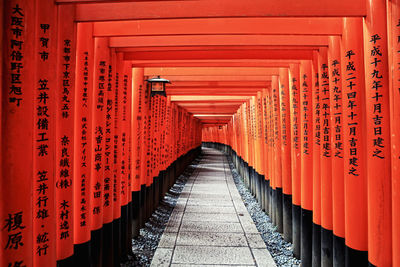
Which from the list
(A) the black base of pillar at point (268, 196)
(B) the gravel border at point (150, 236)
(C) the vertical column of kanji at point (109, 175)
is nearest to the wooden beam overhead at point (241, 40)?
(C) the vertical column of kanji at point (109, 175)

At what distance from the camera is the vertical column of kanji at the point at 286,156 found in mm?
5082

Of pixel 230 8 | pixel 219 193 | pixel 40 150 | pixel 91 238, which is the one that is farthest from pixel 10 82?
pixel 219 193

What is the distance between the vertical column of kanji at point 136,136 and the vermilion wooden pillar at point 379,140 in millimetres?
4127

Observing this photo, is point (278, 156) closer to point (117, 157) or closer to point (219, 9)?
point (117, 157)

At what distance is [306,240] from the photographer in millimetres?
4043

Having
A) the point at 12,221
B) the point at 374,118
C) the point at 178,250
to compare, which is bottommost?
the point at 178,250

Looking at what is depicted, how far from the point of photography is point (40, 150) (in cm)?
224

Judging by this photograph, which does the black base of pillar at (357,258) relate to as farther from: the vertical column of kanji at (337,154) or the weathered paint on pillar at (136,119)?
the weathered paint on pillar at (136,119)

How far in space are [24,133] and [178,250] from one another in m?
3.61

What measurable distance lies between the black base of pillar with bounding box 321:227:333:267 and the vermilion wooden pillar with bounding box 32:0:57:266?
117 inches

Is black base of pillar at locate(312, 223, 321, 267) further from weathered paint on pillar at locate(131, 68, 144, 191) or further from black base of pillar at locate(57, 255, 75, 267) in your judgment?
weathered paint on pillar at locate(131, 68, 144, 191)

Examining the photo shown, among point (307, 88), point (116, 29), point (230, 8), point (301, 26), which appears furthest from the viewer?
point (307, 88)

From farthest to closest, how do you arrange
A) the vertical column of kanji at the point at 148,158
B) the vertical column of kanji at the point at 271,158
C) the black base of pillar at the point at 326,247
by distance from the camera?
1. the vertical column of kanji at the point at 148,158
2. the vertical column of kanji at the point at 271,158
3. the black base of pillar at the point at 326,247

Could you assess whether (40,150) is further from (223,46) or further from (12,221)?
(223,46)
